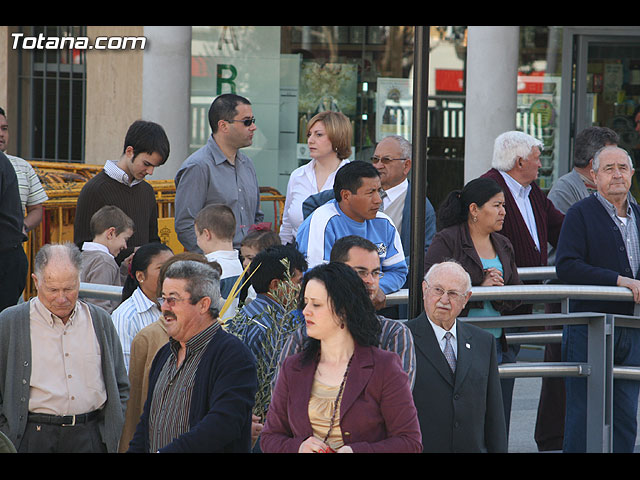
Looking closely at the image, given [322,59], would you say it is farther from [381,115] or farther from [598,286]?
[598,286]

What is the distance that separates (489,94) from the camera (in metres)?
11.1

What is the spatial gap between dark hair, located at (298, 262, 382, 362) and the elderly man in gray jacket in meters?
1.35

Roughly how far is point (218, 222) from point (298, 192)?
97cm

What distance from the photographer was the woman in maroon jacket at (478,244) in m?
6.30

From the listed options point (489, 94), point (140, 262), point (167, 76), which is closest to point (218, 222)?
point (140, 262)

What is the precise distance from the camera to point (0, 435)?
355 cm

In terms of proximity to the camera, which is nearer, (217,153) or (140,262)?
(140,262)

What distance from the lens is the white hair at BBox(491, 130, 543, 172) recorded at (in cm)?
707

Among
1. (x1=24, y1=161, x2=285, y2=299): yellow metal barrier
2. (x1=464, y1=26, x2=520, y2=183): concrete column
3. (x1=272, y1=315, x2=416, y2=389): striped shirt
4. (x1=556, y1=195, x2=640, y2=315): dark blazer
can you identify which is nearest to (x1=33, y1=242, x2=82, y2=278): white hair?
(x1=272, y1=315, x2=416, y2=389): striped shirt

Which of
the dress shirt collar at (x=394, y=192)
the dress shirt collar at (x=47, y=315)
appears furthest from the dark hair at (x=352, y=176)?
the dress shirt collar at (x=47, y=315)

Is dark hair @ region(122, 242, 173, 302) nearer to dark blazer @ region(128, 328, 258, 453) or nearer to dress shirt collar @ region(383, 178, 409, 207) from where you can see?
dark blazer @ region(128, 328, 258, 453)

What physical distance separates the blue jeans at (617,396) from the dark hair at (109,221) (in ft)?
10.1

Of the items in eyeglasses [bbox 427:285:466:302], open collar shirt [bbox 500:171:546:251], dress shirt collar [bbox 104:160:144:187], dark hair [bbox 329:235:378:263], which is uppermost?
dress shirt collar [bbox 104:160:144:187]

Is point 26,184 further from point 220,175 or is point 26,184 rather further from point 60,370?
point 60,370
